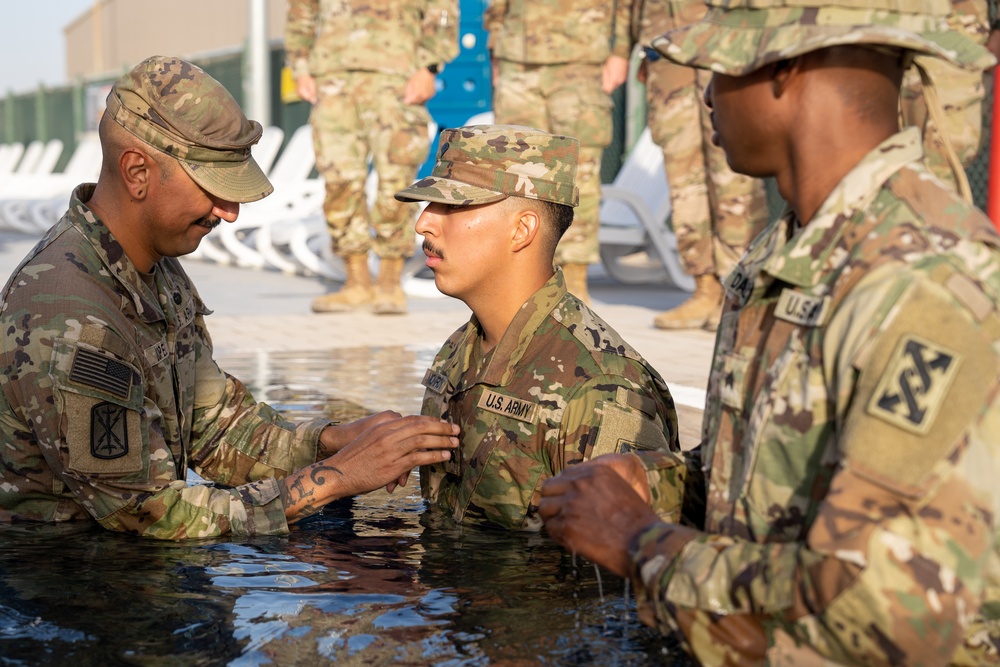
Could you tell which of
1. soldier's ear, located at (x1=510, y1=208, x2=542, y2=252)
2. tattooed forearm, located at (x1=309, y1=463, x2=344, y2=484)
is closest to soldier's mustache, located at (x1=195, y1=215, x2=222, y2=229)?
tattooed forearm, located at (x1=309, y1=463, x2=344, y2=484)

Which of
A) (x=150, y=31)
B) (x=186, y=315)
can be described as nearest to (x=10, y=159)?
(x=150, y=31)

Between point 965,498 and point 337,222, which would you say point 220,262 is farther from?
point 965,498

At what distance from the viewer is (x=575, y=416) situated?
3641mm

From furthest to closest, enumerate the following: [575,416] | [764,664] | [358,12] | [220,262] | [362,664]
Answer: [220,262]
[358,12]
[575,416]
[362,664]
[764,664]

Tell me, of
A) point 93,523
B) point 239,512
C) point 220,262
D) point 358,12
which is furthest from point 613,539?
point 220,262

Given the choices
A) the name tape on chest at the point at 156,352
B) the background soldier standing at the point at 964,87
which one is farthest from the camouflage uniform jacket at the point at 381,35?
the name tape on chest at the point at 156,352

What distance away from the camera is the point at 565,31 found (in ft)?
28.6

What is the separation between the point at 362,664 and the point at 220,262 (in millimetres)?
13029

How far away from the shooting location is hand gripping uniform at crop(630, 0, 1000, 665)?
76.4 inches

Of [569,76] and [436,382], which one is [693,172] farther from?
[436,382]

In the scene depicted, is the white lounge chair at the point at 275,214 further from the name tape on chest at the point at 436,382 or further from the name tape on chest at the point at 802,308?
the name tape on chest at the point at 802,308

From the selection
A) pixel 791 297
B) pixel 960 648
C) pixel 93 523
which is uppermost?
pixel 791 297

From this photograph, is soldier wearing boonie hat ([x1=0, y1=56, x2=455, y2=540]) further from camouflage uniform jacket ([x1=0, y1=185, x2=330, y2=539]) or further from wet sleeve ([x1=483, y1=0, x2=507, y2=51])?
wet sleeve ([x1=483, y1=0, x2=507, y2=51])

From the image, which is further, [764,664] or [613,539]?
[613,539]
